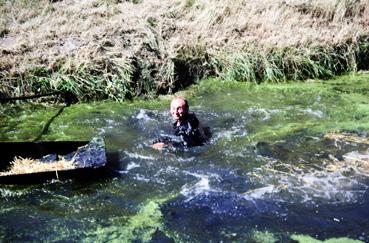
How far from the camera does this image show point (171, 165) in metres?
6.35

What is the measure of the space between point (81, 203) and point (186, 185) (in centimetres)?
126

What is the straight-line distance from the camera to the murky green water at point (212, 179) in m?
4.99

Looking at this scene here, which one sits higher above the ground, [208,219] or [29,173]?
[29,173]

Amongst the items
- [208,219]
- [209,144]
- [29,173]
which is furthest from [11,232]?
[209,144]

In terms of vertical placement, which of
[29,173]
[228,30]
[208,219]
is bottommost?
[208,219]

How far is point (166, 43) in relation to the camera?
9438mm

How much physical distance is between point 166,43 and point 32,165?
4218mm

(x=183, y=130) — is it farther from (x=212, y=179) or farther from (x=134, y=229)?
(x=134, y=229)

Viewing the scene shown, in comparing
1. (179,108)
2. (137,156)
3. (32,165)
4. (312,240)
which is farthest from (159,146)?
(312,240)

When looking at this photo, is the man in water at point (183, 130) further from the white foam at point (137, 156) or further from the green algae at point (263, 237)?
the green algae at point (263, 237)

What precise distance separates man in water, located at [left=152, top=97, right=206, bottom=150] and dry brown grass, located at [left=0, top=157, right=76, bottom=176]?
1320 millimetres

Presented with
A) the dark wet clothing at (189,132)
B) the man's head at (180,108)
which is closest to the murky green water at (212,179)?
the dark wet clothing at (189,132)

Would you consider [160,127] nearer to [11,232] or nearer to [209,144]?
[209,144]

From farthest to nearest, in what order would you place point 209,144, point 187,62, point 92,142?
1. point 187,62
2. point 209,144
3. point 92,142
